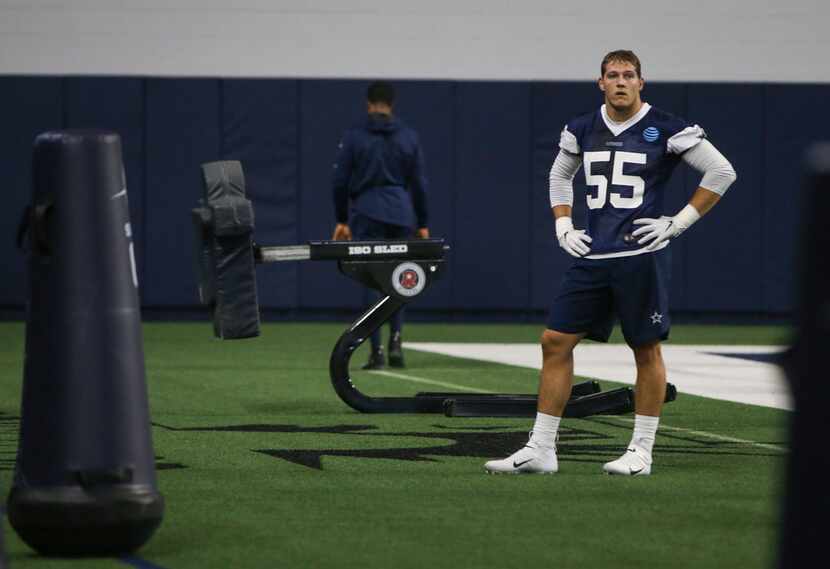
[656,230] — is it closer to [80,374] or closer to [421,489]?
[421,489]

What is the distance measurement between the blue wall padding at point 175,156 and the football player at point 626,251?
39.5 feet

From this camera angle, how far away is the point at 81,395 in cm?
489

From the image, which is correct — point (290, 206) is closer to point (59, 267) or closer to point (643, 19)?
point (643, 19)

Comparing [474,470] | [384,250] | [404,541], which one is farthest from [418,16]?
[404,541]

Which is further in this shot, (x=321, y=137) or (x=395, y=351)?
(x=321, y=137)

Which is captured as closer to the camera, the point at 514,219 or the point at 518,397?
the point at 518,397

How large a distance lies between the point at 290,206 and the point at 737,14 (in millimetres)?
5659

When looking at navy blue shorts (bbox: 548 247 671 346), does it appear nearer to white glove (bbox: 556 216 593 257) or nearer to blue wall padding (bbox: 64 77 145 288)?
white glove (bbox: 556 216 593 257)

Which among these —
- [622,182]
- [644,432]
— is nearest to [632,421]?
[644,432]

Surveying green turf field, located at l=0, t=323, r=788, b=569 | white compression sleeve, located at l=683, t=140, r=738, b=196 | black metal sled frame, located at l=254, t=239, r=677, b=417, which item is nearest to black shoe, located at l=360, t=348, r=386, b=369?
green turf field, located at l=0, t=323, r=788, b=569

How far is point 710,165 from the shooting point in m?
7.09

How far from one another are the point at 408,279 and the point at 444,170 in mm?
9979

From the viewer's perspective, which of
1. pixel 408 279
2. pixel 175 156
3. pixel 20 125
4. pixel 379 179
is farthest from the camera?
pixel 175 156

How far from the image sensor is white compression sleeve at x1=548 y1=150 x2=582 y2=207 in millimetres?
7406
